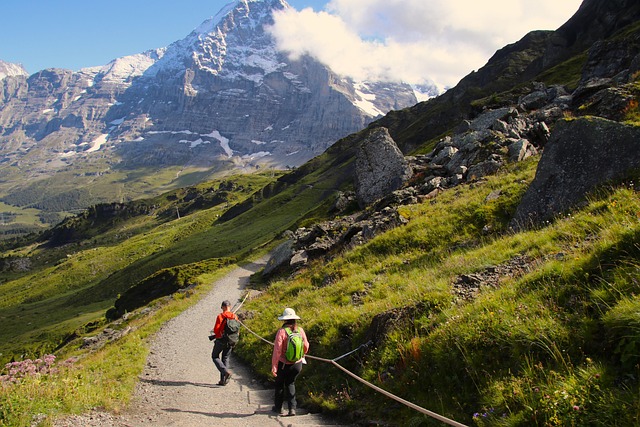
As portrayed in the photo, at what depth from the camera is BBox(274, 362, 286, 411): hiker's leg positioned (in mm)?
11461

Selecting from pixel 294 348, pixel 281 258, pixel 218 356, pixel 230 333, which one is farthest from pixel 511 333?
pixel 281 258

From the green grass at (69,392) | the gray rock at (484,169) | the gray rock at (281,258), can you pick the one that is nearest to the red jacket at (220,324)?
the green grass at (69,392)

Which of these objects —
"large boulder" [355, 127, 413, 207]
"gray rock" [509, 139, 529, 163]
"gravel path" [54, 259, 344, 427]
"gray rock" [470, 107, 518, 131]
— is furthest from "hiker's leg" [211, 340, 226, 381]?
"gray rock" [470, 107, 518, 131]

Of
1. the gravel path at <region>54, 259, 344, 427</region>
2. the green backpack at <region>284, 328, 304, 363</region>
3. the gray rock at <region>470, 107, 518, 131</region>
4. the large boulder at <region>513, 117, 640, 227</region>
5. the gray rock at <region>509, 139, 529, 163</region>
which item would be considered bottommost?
the gravel path at <region>54, 259, 344, 427</region>

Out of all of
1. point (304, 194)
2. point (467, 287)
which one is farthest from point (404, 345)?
point (304, 194)

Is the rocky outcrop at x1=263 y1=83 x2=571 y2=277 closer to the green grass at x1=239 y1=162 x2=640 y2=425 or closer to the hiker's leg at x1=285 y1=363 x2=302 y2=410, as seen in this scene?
the green grass at x1=239 y1=162 x2=640 y2=425

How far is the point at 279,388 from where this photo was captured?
11.6 metres

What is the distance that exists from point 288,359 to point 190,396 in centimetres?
532

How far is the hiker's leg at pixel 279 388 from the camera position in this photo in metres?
11.5

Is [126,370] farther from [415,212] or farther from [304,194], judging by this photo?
[304,194]

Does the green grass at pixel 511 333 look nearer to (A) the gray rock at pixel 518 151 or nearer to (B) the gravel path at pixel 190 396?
(B) the gravel path at pixel 190 396

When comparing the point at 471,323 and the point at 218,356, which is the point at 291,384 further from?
the point at 471,323

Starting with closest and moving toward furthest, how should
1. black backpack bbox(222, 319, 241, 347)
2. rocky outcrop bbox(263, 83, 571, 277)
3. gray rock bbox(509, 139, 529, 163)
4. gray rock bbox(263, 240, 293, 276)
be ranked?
black backpack bbox(222, 319, 241, 347), gray rock bbox(509, 139, 529, 163), rocky outcrop bbox(263, 83, 571, 277), gray rock bbox(263, 240, 293, 276)

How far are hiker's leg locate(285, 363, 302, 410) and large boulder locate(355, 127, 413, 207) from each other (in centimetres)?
2911
